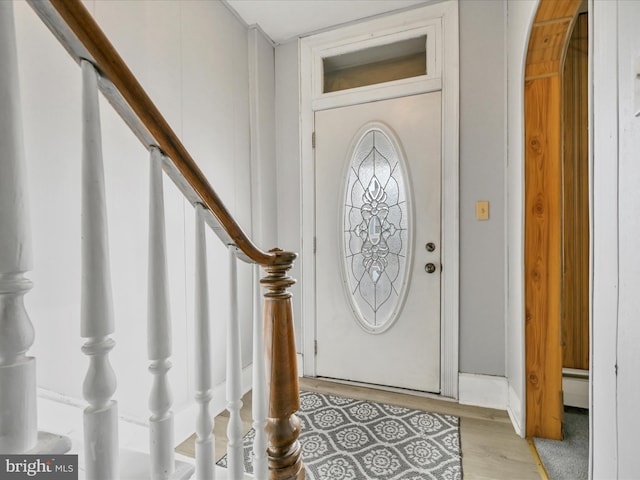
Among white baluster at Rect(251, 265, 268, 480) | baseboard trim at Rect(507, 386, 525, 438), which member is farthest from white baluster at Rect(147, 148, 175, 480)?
baseboard trim at Rect(507, 386, 525, 438)

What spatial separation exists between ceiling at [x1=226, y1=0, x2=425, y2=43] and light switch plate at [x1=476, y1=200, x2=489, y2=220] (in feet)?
4.56

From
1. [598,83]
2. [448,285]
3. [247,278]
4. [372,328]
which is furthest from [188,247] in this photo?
[598,83]

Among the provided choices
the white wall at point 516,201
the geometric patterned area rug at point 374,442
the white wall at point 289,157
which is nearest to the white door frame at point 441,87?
the white wall at point 289,157

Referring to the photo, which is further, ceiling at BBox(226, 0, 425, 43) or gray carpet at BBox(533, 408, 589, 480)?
ceiling at BBox(226, 0, 425, 43)

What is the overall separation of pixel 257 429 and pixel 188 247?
1181 mm

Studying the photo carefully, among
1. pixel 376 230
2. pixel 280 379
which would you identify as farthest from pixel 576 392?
pixel 280 379

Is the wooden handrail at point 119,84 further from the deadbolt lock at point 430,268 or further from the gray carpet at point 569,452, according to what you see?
the gray carpet at point 569,452

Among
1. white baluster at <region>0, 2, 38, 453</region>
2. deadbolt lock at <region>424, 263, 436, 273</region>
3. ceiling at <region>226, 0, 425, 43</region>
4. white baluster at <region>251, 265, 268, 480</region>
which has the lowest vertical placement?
white baluster at <region>251, 265, 268, 480</region>

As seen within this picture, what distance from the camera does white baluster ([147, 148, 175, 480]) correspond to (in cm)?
64

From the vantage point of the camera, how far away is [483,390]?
210cm

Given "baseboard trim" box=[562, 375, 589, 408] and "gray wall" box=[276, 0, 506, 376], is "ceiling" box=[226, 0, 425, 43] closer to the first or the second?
"gray wall" box=[276, 0, 506, 376]

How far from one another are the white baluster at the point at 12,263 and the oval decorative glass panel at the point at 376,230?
2.09 meters

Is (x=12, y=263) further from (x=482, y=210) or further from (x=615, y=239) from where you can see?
(x=482, y=210)

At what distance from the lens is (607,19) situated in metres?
0.81
